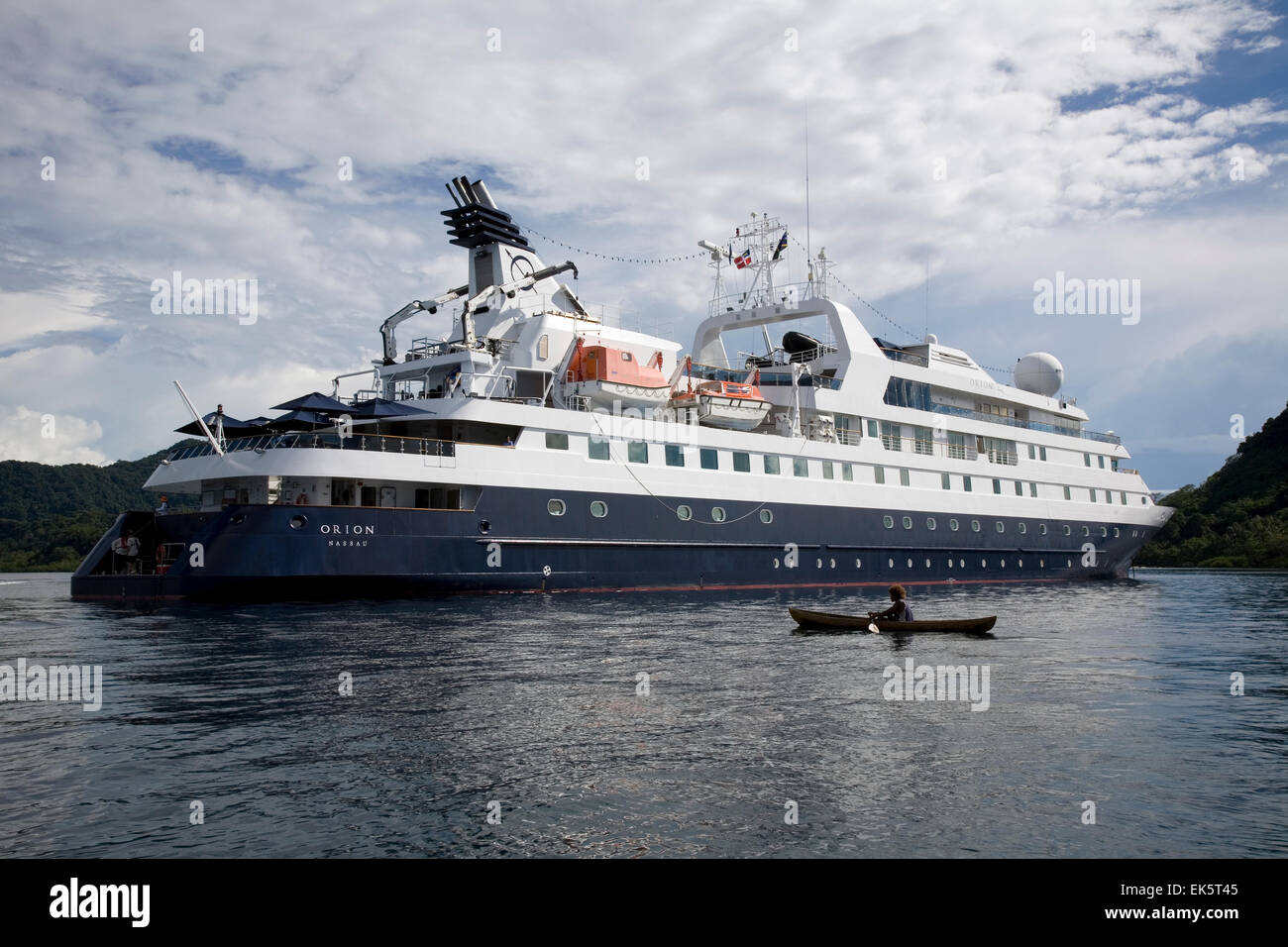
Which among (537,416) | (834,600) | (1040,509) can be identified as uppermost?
(537,416)

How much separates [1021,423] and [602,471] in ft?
88.9

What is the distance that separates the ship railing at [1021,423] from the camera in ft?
143

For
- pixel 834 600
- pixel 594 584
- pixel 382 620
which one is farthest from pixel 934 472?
pixel 382 620

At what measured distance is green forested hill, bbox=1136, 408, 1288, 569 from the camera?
74.6 meters

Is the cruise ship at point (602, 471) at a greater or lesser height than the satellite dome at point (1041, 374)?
lesser

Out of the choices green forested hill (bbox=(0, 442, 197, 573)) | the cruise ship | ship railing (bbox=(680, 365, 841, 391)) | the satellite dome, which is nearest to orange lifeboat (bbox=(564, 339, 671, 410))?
the cruise ship

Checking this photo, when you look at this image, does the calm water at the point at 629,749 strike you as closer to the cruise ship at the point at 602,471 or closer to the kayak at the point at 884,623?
the kayak at the point at 884,623

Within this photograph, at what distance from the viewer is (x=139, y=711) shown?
11234mm

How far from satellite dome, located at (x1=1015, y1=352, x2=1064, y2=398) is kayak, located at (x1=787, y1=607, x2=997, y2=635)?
114 ft

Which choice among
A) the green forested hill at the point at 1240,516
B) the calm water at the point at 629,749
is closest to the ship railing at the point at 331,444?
the calm water at the point at 629,749

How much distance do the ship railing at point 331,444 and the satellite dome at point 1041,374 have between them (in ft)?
119

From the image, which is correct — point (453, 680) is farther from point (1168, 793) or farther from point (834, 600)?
point (834, 600)

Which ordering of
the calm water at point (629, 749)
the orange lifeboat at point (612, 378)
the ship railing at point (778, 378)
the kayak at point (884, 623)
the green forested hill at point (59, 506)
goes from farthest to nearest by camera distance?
the green forested hill at point (59, 506), the ship railing at point (778, 378), the orange lifeboat at point (612, 378), the kayak at point (884, 623), the calm water at point (629, 749)
